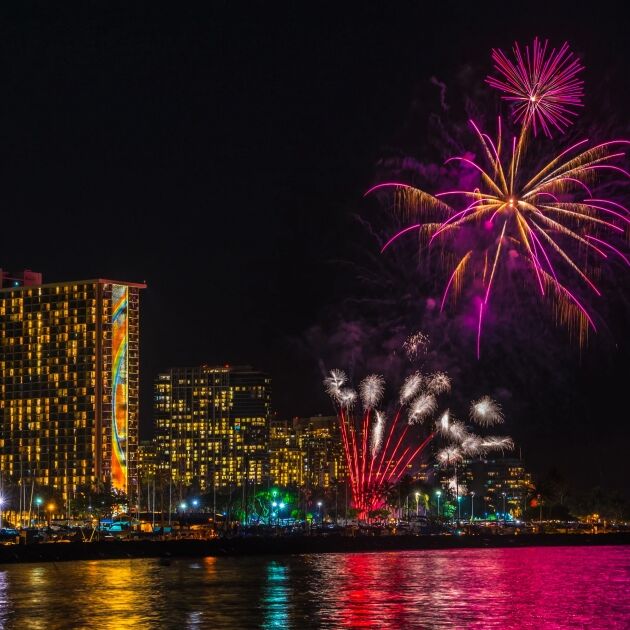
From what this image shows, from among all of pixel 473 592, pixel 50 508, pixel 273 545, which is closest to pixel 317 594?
pixel 473 592

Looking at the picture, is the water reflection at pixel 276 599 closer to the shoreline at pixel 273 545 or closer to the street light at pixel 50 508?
the shoreline at pixel 273 545

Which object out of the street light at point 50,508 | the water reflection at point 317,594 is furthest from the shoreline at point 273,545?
the street light at point 50,508

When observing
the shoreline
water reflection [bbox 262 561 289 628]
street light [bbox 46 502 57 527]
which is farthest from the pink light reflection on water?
street light [bbox 46 502 57 527]

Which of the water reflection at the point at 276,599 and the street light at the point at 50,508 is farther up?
the street light at the point at 50,508

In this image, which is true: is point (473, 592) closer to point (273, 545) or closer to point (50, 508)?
point (273, 545)

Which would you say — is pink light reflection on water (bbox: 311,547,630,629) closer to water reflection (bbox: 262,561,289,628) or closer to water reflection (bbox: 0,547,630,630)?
water reflection (bbox: 0,547,630,630)

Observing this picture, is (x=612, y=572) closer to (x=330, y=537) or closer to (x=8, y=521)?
(x=330, y=537)
